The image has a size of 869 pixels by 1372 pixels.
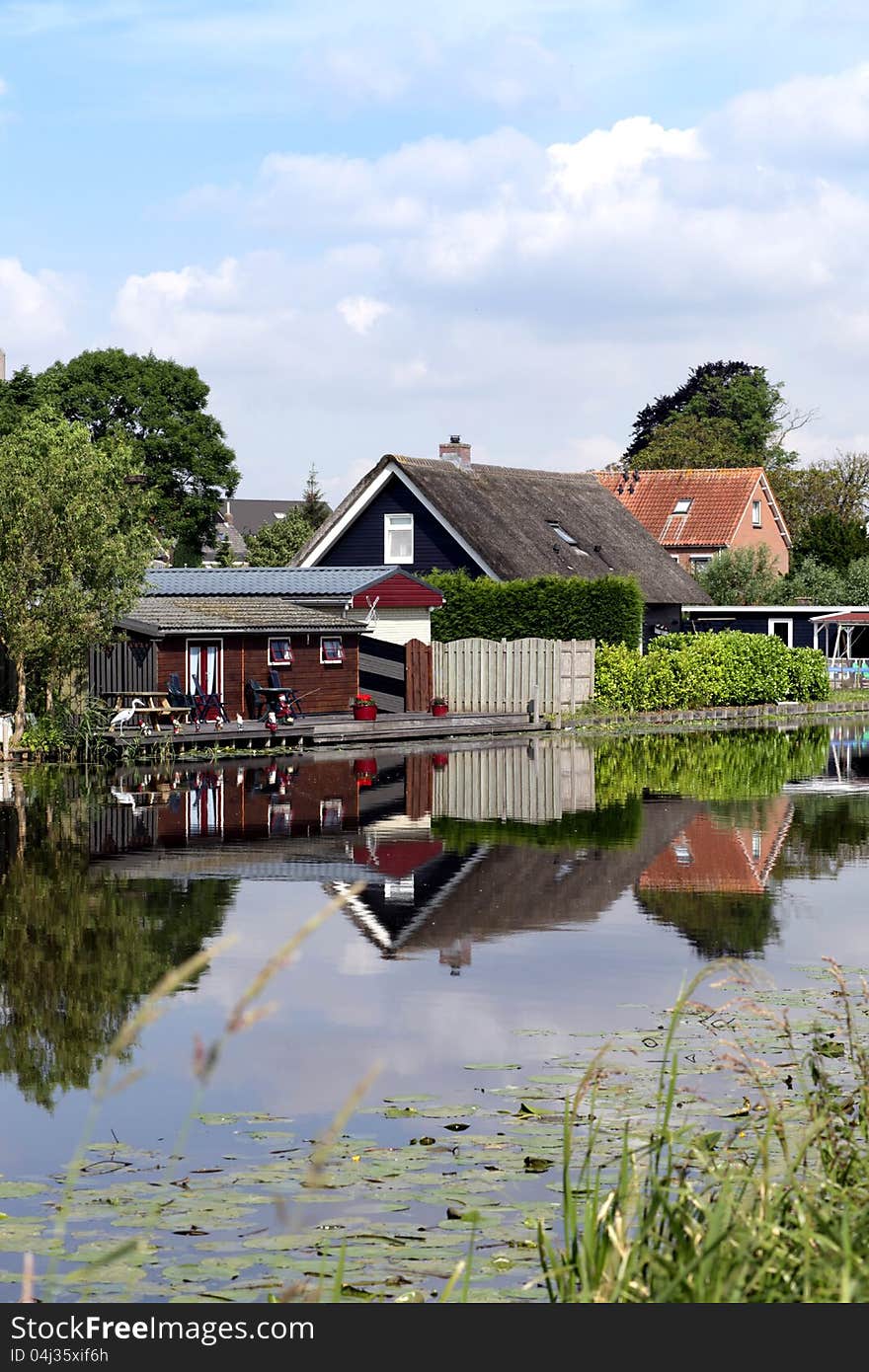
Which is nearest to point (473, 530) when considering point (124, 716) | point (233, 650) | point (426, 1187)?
point (233, 650)

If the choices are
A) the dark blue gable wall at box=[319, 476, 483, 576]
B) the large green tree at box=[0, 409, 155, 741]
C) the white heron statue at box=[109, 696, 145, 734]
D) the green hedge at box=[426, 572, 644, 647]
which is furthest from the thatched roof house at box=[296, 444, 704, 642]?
the large green tree at box=[0, 409, 155, 741]

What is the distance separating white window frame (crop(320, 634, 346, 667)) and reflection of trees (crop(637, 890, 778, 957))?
3217 centimetres

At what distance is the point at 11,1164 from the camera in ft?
30.0

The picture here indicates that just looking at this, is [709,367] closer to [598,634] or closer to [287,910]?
[598,634]

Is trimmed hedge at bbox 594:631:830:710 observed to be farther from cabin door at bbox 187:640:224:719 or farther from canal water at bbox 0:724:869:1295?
canal water at bbox 0:724:869:1295

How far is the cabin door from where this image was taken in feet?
153

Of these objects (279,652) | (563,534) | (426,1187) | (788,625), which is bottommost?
(426,1187)

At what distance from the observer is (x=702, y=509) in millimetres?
84250

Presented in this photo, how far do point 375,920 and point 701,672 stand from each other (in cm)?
3971

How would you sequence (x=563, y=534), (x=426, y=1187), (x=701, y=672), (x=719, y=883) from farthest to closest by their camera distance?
(x=563, y=534)
(x=701, y=672)
(x=719, y=883)
(x=426, y=1187)

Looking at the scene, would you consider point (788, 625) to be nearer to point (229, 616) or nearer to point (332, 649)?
point (332, 649)

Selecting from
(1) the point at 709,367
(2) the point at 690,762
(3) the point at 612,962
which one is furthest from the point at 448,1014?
(1) the point at 709,367

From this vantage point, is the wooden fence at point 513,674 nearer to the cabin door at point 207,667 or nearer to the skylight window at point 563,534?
the cabin door at point 207,667
